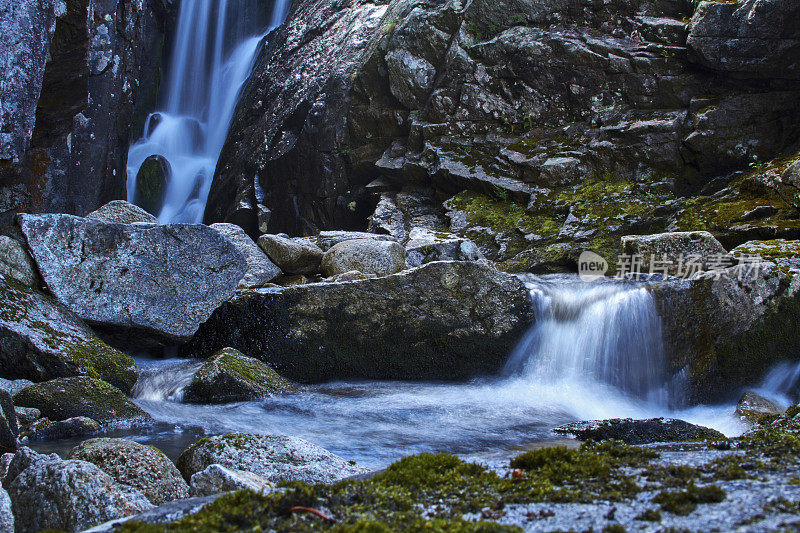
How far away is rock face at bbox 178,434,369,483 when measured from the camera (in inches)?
143

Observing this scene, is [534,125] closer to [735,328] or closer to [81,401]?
[735,328]

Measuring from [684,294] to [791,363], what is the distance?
1474 millimetres

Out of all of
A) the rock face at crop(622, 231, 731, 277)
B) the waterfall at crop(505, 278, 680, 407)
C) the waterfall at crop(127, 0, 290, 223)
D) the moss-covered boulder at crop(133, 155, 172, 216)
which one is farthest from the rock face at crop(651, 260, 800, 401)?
the moss-covered boulder at crop(133, 155, 172, 216)

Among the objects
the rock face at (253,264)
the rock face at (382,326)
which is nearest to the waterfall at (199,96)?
the rock face at (253,264)

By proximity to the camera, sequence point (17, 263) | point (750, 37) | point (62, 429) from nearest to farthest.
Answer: point (62, 429) < point (17, 263) < point (750, 37)

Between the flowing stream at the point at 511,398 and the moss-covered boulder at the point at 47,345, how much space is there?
19.2 inches

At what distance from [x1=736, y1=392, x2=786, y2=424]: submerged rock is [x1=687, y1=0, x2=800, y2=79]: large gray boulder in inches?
339

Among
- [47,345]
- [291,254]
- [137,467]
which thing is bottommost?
[137,467]

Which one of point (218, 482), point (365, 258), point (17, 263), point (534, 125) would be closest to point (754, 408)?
point (218, 482)

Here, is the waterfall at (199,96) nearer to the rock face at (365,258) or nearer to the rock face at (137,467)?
the rock face at (365,258)

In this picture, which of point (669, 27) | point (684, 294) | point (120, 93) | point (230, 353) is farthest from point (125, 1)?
point (684, 294)

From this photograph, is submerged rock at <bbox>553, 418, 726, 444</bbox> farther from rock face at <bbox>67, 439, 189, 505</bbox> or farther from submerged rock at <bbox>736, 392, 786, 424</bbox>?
rock face at <bbox>67, 439, 189, 505</bbox>

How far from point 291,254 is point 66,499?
7.62 m

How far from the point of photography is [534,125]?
46.8 ft
